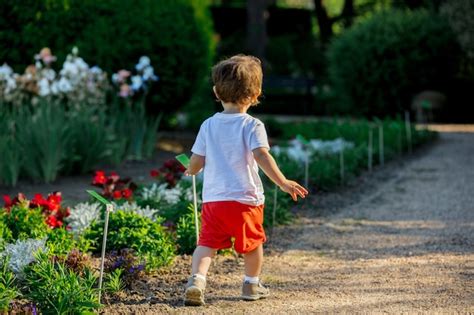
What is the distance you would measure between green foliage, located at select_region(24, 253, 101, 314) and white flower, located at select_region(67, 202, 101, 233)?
134 cm

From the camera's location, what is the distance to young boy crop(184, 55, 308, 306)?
428cm

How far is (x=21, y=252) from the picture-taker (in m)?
4.57

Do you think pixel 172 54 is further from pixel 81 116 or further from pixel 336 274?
pixel 336 274

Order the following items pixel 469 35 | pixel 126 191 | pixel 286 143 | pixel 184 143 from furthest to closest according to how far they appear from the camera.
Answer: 1. pixel 469 35
2. pixel 184 143
3. pixel 286 143
4. pixel 126 191

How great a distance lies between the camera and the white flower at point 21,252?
4461mm

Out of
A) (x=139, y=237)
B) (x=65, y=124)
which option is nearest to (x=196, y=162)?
(x=139, y=237)

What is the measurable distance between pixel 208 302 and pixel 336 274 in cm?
93

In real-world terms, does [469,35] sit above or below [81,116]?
above

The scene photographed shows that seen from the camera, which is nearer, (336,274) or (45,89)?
(336,274)

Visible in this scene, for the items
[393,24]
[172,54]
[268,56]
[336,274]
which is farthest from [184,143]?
[268,56]

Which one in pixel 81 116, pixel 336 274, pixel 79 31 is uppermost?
pixel 79 31

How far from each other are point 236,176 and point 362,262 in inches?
53.1

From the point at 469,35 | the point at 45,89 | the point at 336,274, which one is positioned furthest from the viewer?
the point at 469,35

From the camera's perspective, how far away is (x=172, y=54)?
1062 centimetres
